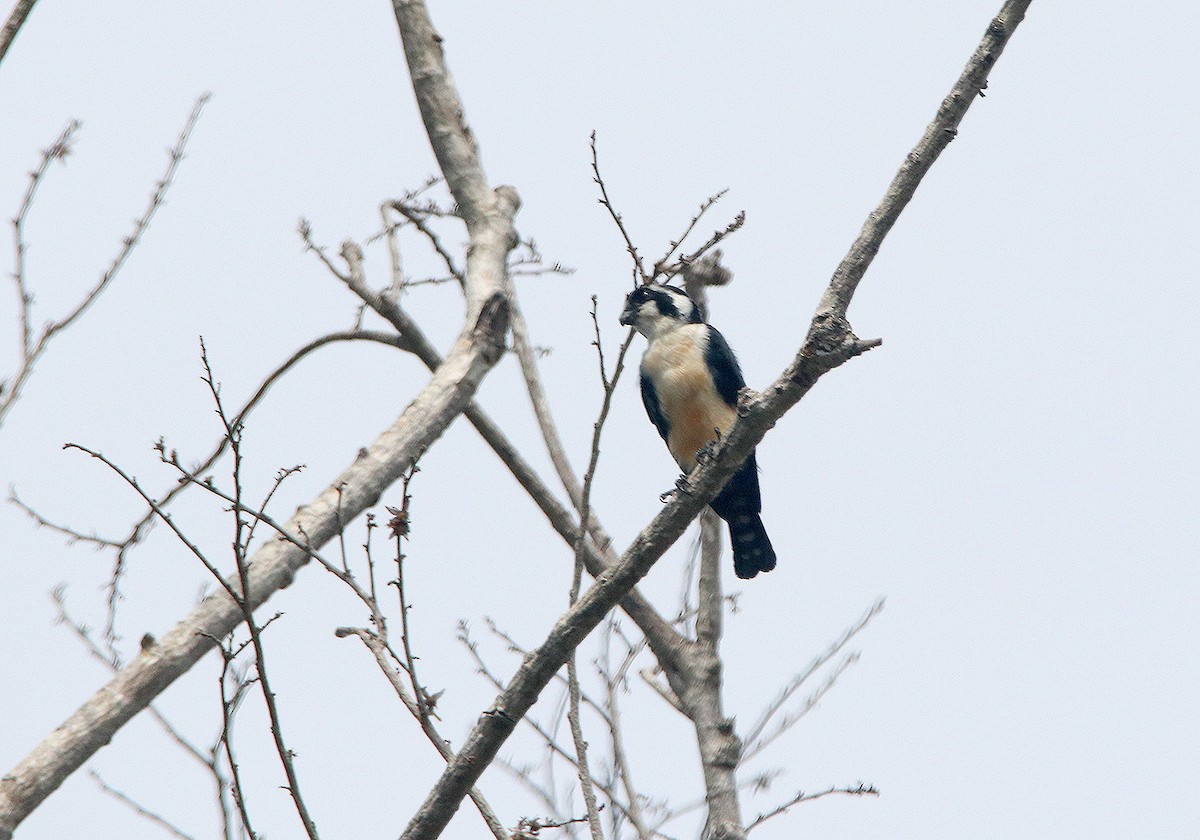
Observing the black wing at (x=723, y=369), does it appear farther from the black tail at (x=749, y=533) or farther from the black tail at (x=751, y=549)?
the black tail at (x=751, y=549)

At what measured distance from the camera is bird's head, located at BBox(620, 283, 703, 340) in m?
6.96

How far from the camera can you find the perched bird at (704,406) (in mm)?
6465

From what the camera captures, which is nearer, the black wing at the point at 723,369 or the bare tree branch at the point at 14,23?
the bare tree branch at the point at 14,23

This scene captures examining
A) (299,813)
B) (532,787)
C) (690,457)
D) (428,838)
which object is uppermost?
(690,457)

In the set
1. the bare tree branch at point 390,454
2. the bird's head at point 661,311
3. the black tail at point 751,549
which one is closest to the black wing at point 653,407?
A: the bird's head at point 661,311

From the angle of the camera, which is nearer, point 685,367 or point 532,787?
point 532,787

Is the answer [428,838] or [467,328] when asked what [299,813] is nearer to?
[428,838]

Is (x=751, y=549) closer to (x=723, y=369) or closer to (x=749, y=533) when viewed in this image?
(x=749, y=533)

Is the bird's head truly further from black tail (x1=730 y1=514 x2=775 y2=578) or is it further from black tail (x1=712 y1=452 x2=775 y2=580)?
black tail (x1=730 y1=514 x2=775 y2=578)

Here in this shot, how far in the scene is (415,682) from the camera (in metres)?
3.29

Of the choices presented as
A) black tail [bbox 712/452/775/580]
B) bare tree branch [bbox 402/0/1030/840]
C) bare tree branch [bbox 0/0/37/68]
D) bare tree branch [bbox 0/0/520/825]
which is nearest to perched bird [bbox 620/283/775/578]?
black tail [bbox 712/452/775/580]

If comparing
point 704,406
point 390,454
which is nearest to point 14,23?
point 390,454

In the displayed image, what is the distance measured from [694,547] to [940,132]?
9.04ft

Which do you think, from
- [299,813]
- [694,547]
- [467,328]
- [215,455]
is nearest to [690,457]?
[694,547]
